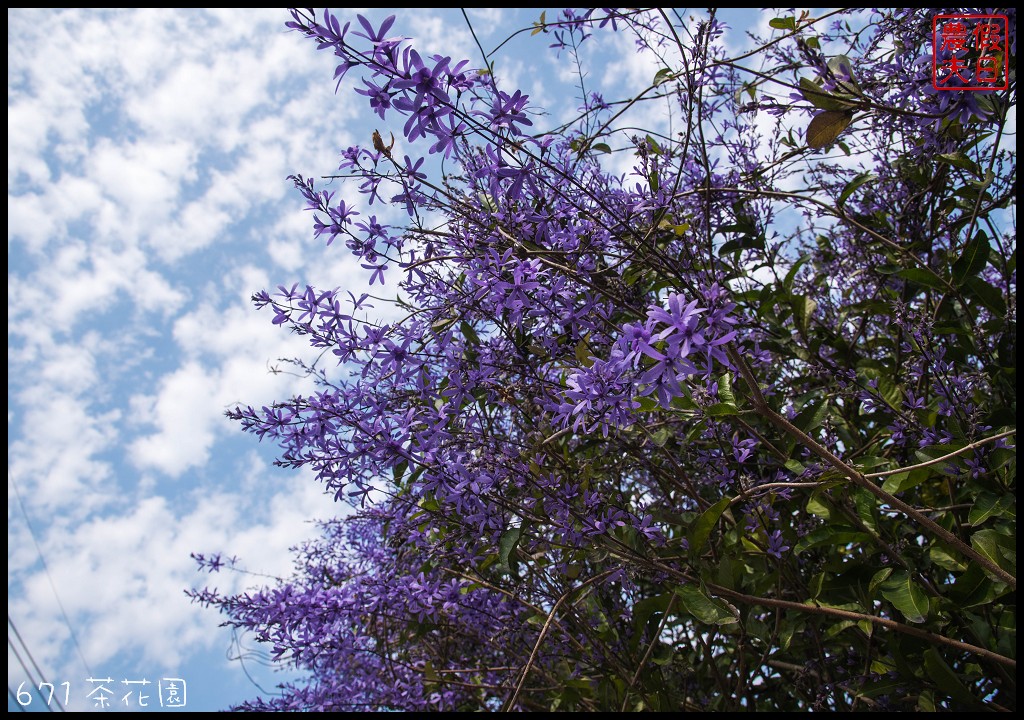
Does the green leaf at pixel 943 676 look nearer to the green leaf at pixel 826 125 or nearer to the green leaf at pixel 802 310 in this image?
the green leaf at pixel 802 310

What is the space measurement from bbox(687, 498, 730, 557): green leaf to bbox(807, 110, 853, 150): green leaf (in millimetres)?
1012

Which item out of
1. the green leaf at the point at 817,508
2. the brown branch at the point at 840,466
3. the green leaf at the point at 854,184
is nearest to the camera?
the brown branch at the point at 840,466

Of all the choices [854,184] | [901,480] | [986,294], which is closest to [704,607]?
[901,480]

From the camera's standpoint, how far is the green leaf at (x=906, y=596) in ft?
5.36

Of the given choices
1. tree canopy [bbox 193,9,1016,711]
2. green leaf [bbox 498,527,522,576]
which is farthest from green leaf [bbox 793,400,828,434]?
green leaf [bbox 498,527,522,576]

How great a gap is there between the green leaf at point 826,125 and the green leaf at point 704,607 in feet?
3.99

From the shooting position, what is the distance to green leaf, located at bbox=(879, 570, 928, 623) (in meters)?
1.63

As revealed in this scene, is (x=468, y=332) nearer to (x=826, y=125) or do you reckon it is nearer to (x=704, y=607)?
(x=704, y=607)

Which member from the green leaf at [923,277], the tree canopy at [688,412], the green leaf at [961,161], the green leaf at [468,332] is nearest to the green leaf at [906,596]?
the tree canopy at [688,412]

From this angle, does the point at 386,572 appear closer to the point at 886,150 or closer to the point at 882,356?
the point at 882,356

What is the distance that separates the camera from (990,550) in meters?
1.67

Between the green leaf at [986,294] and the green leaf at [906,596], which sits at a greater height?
the green leaf at [986,294]

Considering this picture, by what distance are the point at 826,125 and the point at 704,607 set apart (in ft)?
4.21

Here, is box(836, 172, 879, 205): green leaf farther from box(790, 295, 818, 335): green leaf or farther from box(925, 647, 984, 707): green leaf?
box(925, 647, 984, 707): green leaf
